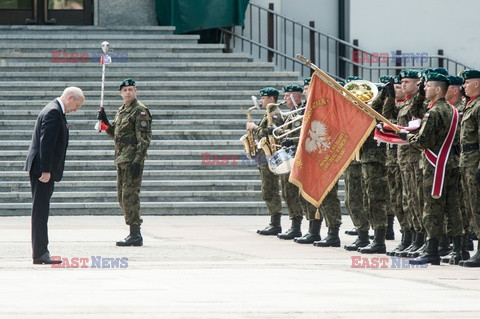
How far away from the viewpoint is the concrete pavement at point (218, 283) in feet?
31.4

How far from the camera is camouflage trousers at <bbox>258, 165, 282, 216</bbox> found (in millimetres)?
18703

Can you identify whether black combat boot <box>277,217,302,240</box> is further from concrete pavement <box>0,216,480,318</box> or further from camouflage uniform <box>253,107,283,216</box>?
camouflage uniform <box>253,107,283,216</box>

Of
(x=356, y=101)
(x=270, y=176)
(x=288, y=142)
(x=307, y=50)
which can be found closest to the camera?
(x=356, y=101)

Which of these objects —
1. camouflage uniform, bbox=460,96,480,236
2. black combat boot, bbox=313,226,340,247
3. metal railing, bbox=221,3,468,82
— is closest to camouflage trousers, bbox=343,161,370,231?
black combat boot, bbox=313,226,340,247

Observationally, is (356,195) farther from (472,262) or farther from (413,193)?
(472,262)

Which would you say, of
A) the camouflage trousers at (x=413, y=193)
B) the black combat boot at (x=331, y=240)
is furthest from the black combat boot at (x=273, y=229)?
the camouflage trousers at (x=413, y=193)

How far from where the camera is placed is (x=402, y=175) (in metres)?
14.6

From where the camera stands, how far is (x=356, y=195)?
15.8 metres

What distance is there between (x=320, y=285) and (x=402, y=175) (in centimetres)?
362

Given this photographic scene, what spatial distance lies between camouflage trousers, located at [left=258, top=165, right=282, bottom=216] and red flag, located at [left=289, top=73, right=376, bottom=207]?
342cm

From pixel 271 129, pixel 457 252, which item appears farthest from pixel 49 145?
pixel 271 129

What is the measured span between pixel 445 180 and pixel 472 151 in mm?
576

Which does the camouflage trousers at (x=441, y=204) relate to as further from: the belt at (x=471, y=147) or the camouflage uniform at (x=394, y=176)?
the camouflage uniform at (x=394, y=176)

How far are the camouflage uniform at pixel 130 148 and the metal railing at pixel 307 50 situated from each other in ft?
43.0
